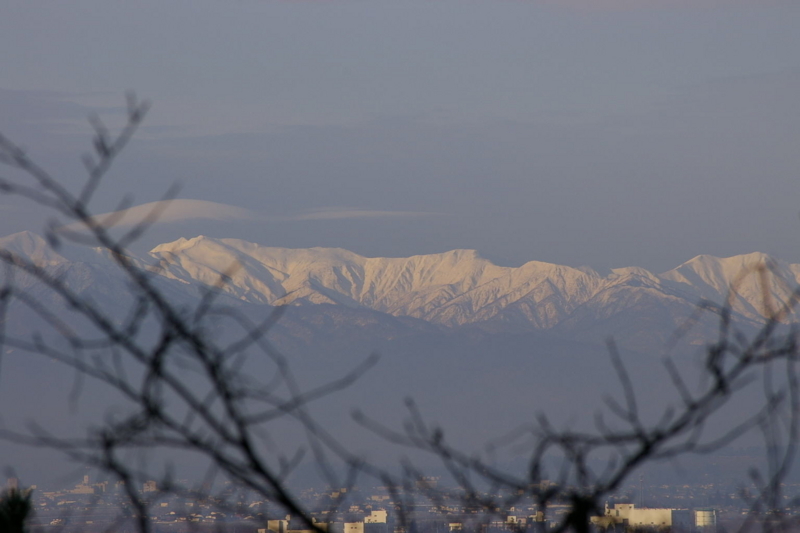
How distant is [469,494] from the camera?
309cm

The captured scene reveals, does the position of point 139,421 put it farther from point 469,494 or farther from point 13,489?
point 13,489

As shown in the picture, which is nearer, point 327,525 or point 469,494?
point 327,525

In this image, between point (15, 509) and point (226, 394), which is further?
point (15, 509)

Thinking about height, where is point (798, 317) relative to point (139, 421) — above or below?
above

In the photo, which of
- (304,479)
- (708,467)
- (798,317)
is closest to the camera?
(798,317)

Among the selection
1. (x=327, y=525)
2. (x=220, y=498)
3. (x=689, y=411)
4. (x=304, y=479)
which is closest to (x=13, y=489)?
(x=220, y=498)

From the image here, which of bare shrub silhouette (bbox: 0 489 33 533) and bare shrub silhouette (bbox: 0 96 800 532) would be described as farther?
bare shrub silhouette (bbox: 0 489 33 533)

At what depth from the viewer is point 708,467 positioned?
10550cm

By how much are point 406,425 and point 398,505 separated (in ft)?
0.75

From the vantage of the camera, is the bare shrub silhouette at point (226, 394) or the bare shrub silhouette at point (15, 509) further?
the bare shrub silhouette at point (15, 509)

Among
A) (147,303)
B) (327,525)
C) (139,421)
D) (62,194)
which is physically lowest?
(327,525)

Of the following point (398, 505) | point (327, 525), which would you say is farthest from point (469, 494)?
point (327, 525)

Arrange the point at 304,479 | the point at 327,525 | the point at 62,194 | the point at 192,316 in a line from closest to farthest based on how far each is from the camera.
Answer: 1. the point at 62,194
2. the point at 192,316
3. the point at 327,525
4. the point at 304,479

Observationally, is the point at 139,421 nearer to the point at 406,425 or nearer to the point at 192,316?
the point at 192,316
